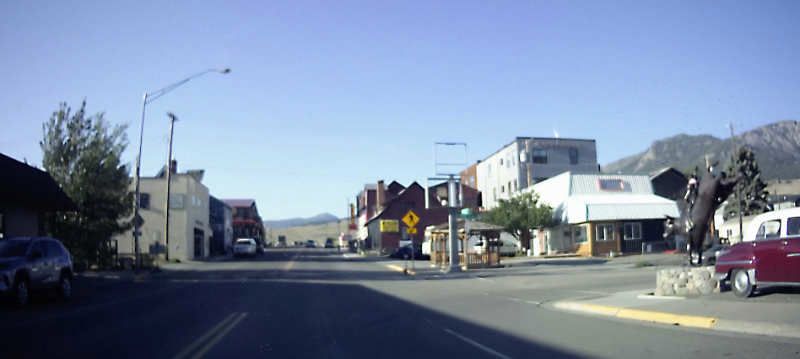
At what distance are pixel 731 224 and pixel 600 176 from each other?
1228 cm

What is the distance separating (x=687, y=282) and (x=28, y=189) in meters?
24.6

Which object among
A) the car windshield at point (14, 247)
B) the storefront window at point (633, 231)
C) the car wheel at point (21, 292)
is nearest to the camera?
the car wheel at point (21, 292)

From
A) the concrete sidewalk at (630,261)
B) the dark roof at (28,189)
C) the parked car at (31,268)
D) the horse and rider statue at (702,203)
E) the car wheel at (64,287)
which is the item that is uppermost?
the dark roof at (28,189)

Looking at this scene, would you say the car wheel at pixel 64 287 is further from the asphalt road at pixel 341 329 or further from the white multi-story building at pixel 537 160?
the white multi-story building at pixel 537 160

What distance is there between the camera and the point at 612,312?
45.6ft

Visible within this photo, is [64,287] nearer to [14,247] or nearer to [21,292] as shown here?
[14,247]

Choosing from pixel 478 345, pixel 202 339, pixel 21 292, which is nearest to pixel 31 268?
pixel 21 292

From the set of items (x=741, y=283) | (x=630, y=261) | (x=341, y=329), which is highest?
(x=741, y=283)

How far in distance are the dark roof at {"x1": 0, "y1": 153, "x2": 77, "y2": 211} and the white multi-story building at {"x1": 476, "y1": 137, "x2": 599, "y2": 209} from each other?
46050 millimetres

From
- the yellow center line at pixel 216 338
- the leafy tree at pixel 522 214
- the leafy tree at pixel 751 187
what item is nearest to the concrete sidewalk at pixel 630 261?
the leafy tree at pixel 522 214

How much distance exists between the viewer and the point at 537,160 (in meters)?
68.9

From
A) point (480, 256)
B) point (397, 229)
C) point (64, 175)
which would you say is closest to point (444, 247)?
point (480, 256)

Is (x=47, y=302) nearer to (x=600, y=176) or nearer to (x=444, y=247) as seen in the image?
(x=444, y=247)

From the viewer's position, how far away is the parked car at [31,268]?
15.8 meters
